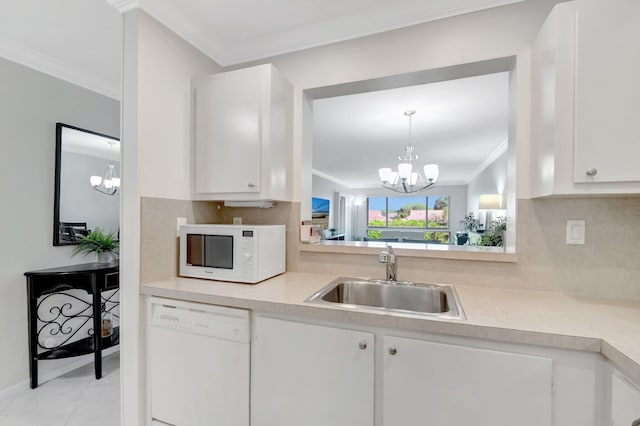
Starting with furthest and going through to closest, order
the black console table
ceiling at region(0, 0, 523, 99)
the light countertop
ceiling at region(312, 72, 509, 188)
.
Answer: ceiling at region(312, 72, 509, 188) → the black console table → ceiling at region(0, 0, 523, 99) → the light countertop

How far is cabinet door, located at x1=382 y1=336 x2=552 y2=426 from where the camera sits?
3.15 ft

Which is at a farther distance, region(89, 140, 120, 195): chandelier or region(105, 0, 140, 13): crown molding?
region(89, 140, 120, 195): chandelier

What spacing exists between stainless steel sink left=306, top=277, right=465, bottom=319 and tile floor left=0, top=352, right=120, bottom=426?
5.06ft

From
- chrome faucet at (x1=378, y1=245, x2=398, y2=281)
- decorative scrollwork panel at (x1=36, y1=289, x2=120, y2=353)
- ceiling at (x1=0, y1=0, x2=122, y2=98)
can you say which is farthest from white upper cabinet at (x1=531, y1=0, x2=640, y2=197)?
decorative scrollwork panel at (x1=36, y1=289, x2=120, y2=353)

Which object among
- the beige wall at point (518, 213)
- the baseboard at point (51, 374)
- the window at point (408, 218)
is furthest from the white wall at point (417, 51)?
the window at point (408, 218)

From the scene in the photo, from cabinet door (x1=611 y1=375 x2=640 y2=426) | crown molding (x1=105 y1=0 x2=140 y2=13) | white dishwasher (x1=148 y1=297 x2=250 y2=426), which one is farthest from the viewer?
crown molding (x1=105 y1=0 x2=140 y2=13)

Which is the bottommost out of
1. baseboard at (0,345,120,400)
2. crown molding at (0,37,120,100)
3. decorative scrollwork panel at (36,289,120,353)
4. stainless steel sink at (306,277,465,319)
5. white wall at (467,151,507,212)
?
baseboard at (0,345,120,400)

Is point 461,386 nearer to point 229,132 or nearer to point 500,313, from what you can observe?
point 500,313

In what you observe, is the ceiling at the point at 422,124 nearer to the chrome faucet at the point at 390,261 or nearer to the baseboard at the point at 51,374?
the chrome faucet at the point at 390,261

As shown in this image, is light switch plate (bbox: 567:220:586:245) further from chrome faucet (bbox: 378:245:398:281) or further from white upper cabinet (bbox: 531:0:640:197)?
chrome faucet (bbox: 378:245:398:281)

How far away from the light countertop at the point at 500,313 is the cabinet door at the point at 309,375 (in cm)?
8

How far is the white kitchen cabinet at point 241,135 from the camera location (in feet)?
5.43

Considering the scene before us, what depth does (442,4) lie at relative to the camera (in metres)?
1.55

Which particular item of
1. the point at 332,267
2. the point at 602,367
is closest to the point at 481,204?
the point at 332,267
